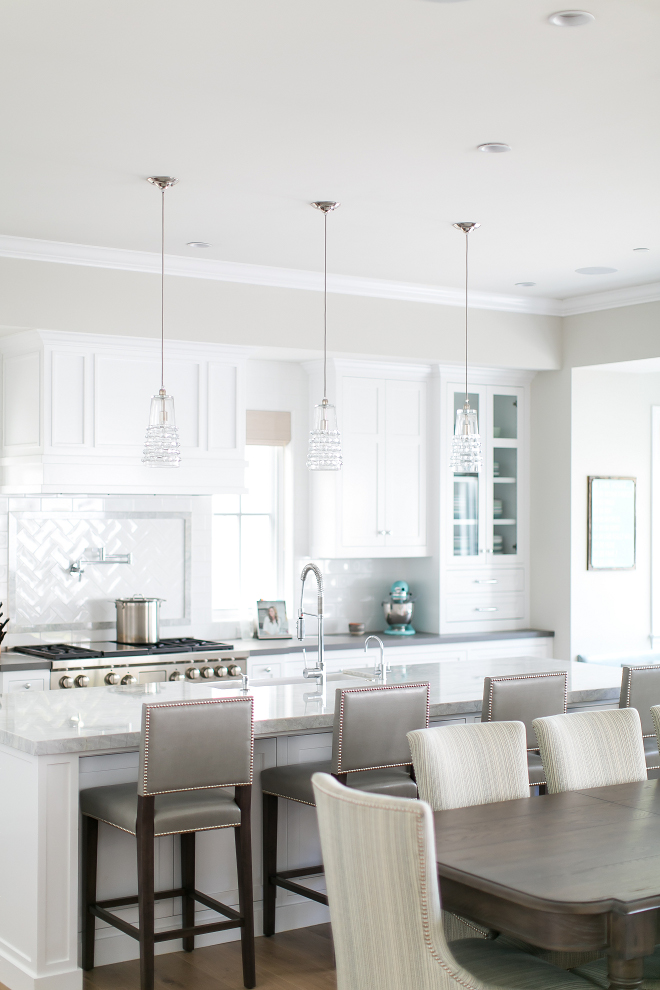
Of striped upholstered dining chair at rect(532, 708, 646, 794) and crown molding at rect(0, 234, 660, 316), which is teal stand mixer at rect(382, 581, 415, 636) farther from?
striped upholstered dining chair at rect(532, 708, 646, 794)

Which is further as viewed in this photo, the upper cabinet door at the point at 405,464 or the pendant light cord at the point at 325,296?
the upper cabinet door at the point at 405,464

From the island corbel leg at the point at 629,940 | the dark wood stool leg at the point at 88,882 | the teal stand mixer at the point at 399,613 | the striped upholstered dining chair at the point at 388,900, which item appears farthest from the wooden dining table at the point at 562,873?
the teal stand mixer at the point at 399,613

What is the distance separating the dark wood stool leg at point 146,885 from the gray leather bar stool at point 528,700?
1.29m

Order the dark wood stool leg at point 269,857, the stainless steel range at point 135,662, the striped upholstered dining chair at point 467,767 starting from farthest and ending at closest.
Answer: the stainless steel range at point 135,662, the dark wood stool leg at point 269,857, the striped upholstered dining chair at point 467,767

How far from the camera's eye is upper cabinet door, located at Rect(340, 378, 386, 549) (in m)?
6.44

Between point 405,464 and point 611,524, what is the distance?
1402mm

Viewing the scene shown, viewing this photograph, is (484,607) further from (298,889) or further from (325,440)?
(298,889)

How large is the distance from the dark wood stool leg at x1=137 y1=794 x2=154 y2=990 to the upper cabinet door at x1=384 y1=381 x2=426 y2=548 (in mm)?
3525

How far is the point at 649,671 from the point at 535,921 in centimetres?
220

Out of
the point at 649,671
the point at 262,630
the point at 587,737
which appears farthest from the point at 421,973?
the point at 262,630

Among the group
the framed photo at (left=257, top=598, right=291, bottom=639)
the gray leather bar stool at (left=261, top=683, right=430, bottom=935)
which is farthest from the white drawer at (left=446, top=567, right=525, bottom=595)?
the gray leather bar stool at (left=261, top=683, right=430, bottom=935)

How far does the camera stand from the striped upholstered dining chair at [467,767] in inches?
118

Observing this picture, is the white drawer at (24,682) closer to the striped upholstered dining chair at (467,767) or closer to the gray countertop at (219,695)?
the gray countertop at (219,695)

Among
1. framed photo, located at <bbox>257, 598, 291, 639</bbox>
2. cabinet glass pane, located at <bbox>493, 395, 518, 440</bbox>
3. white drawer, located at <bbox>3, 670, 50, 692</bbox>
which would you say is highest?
cabinet glass pane, located at <bbox>493, 395, 518, 440</bbox>
